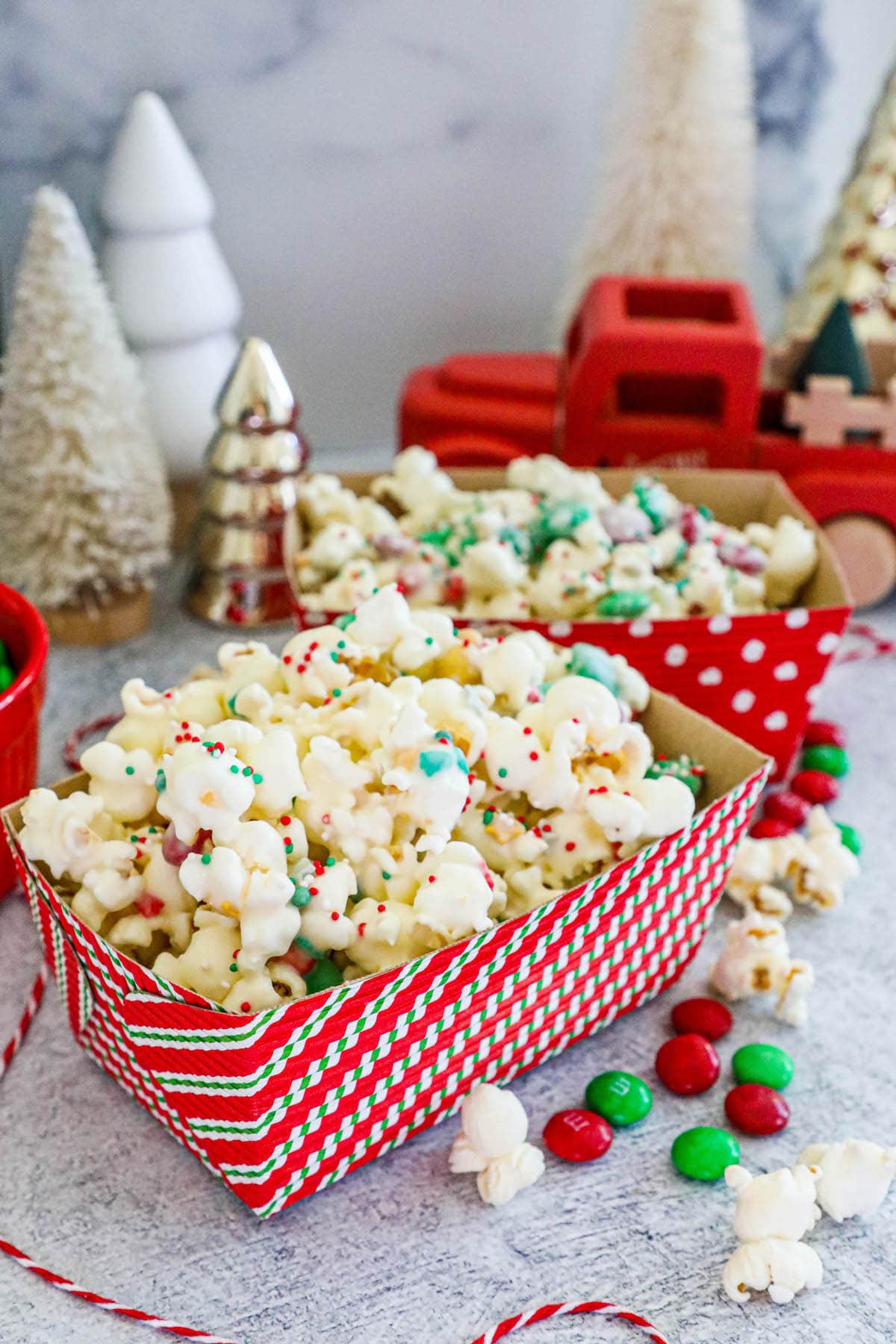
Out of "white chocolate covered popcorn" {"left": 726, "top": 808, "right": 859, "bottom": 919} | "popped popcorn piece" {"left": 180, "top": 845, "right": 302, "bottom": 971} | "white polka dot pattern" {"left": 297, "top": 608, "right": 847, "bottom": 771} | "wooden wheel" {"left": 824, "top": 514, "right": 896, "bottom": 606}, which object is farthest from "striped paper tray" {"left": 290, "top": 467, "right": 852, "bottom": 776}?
"popped popcorn piece" {"left": 180, "top": 845, "right": 302, "bottom": 971}

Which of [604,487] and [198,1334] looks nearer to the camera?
[198,1334]

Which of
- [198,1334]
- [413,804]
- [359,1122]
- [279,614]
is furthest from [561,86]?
[198,1334]

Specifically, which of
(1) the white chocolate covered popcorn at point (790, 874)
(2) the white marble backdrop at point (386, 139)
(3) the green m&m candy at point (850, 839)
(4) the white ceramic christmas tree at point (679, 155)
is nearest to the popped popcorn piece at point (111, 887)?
(1) the white chocolate covered popcorn at point (790, 874)

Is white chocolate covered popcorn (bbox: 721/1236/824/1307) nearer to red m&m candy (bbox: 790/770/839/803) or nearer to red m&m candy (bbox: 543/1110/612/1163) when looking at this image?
red m&m candy (bbox: 543/1110/612/1163)

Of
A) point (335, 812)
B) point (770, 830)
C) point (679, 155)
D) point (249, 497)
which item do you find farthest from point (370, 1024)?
point (679, 155)

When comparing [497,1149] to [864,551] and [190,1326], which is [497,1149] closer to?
[190,1326]

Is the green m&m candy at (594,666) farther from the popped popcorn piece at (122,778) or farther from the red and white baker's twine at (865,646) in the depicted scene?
the red and white baker's twine at (865,646)

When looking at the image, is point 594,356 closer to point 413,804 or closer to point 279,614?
point 279,614
